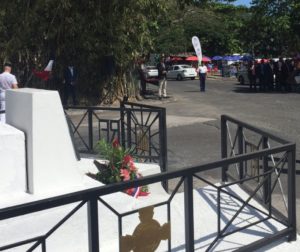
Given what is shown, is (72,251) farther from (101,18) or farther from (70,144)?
(101,18)

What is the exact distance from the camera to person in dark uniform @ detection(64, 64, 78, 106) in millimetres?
20688

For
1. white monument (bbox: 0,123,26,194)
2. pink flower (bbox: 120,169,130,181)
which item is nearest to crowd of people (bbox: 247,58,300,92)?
pink flower (bbox: 120,169,130,181)

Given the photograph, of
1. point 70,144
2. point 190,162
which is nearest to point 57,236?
point 70,144

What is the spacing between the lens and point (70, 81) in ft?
68.1

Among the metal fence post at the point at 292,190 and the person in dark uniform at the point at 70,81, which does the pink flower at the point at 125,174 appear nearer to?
the metal fence post at the point at 292,190

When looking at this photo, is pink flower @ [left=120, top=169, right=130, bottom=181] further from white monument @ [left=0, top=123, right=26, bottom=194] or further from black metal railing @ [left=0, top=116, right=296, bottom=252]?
black metal railing @ [left=0, top=116, right=296, bottom=252]

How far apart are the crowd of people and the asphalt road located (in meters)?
1.54

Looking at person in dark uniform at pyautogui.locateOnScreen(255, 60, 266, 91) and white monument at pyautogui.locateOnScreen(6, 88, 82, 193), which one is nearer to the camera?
white monument at pyautogui.locateOnScreen(6, 88, 82, 193)

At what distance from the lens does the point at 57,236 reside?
4605 millimetres

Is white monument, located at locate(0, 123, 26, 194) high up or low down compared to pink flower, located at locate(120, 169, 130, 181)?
up

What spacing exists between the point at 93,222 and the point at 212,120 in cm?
1255

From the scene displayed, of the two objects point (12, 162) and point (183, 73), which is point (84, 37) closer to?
point (12, 162)

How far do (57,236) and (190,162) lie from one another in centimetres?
555

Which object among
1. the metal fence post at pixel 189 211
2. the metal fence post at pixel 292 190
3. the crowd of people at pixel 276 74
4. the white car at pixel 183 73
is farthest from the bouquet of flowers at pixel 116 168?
the white car at pixel 183 73
